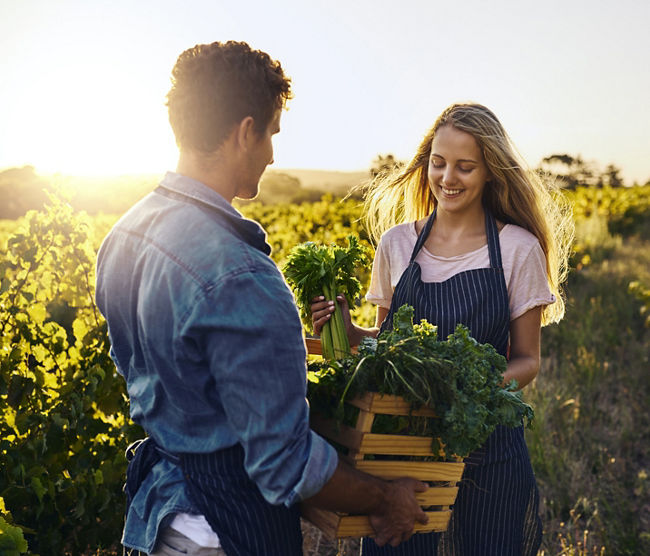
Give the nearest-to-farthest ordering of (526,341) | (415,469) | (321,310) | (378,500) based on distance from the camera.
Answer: (378,500) < (415,469) < (321,310) < (526,341)

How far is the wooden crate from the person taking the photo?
1653mm

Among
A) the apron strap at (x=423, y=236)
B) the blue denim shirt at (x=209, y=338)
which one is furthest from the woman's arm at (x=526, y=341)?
the blue denim shirt at (x=209, y=338)

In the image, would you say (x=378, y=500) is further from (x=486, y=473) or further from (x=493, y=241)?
(x=493, y=241)

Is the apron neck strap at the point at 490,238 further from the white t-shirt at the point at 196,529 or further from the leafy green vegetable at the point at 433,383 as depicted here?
the white t-shirt at the point at 196,529

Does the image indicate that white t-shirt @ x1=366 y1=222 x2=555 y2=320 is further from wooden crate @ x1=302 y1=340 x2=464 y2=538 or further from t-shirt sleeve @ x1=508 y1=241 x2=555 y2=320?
wooden crate @ x1=302 y1=340 x2=464 y2=538

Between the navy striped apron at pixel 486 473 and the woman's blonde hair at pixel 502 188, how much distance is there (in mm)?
206

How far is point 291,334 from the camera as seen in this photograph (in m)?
1.36

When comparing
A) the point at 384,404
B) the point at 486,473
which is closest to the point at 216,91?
the point at 384,404

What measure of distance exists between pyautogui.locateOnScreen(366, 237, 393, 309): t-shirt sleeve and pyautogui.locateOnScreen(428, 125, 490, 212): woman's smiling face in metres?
0.35

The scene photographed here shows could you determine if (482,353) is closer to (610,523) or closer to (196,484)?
(196,484)

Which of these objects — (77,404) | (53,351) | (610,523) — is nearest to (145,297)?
(77,404)

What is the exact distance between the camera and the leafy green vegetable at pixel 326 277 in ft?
7.55

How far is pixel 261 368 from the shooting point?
4.36 feet

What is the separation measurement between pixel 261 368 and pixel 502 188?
1658 mm
